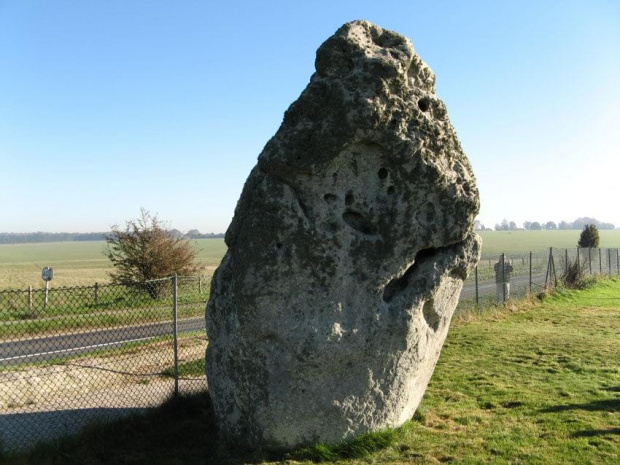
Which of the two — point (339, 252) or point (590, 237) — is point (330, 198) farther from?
point (590, 237)

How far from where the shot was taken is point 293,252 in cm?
575

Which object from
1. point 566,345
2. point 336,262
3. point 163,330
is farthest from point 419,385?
point 163,330

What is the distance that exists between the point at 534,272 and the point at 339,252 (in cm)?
2887

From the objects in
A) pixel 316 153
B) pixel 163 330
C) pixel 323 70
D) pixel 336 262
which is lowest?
pixel 163 330

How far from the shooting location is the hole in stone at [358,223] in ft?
19.9

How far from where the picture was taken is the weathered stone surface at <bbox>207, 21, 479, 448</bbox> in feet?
18.9

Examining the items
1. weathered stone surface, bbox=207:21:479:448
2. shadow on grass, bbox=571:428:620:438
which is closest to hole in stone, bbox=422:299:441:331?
weathered stone surface, bbox=207:21:479:448

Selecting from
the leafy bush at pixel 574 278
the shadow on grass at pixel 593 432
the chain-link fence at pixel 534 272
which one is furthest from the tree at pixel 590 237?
the shadow on grass at pixel 593 432

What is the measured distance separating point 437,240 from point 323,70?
2.34m

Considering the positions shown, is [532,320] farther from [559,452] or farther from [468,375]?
[559,452]

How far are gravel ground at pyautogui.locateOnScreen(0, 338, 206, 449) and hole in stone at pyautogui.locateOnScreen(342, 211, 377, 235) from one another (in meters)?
4.21

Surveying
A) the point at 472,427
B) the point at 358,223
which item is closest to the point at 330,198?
the point at 358,223

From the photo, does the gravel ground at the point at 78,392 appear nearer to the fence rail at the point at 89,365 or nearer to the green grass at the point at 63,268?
the fence rail at the point at 89,365

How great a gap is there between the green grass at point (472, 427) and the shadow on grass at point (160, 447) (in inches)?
A: 0.5
